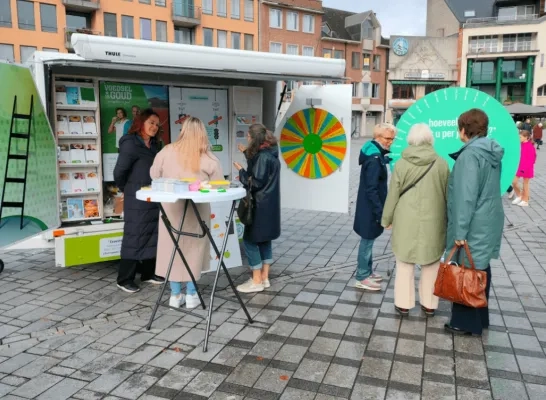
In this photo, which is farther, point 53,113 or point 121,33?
point 121,33

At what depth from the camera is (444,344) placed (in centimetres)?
401

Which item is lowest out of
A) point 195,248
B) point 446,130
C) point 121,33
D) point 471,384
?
point 471,384

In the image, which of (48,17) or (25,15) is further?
(48,17)

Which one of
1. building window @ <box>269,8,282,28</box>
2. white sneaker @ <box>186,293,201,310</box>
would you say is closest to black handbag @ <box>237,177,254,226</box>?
white sneaker @ <box>186,293,201,310</box>

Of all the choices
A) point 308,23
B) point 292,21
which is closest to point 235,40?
point 292,21

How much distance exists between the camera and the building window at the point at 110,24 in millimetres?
34812

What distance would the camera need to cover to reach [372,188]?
4.92 m

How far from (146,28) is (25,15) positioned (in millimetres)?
7910

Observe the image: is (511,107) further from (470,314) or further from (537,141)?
(470,314)

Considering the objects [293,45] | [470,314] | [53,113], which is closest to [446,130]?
[470,314]

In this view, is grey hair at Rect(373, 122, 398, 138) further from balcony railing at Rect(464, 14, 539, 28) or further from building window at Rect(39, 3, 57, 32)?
balcony railing at Rect(464, 14, 539, 28)

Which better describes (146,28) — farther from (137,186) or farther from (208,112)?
(137,186)

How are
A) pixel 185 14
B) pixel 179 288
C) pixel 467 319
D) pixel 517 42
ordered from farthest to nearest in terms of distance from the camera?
pixel 517 42, pixel 185 14, pixel 179 288, pixel 467 319

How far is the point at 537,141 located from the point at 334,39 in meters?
25.1
